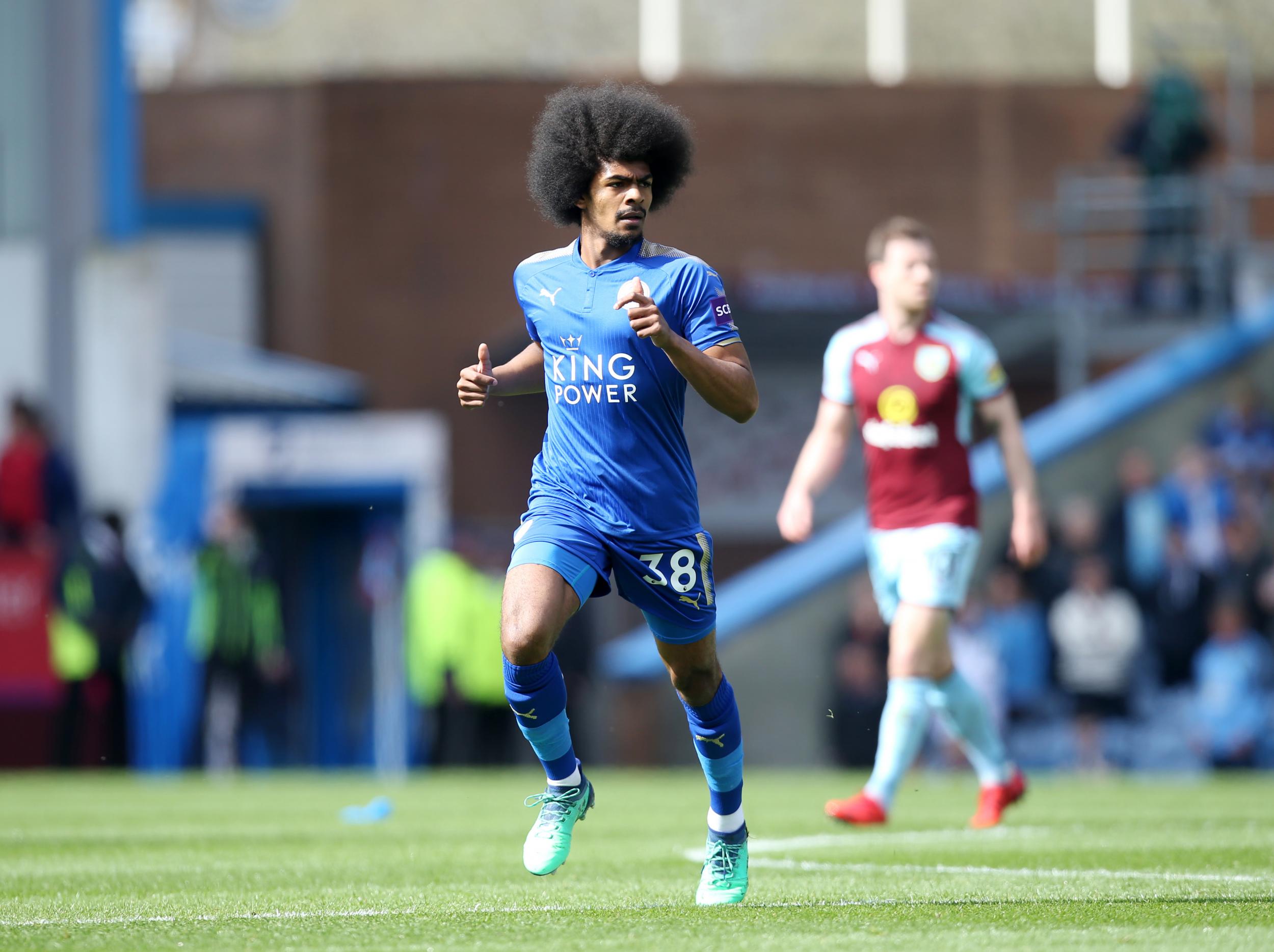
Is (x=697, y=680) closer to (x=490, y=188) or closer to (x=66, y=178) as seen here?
(x=66, y=178)

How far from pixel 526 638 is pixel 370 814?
5624 mm

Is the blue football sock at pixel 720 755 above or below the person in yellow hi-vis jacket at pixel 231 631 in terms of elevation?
above


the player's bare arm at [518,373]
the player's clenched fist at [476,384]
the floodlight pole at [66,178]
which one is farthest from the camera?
the floodlight pole at [66,178]

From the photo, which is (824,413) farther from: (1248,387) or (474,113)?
(474,113)

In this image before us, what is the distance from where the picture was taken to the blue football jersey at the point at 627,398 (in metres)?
5.99

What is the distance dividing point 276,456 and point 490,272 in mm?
8493

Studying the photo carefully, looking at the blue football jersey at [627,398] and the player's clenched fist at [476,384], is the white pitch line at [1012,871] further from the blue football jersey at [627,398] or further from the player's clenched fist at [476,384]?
→ the player's clenched fist at [476,384]

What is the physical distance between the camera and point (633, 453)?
601 cm

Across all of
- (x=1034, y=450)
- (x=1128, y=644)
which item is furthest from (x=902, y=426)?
(x=1034, y=450)

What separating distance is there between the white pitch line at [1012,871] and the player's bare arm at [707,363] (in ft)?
6.39

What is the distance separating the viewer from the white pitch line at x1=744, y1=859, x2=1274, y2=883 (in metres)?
6.79

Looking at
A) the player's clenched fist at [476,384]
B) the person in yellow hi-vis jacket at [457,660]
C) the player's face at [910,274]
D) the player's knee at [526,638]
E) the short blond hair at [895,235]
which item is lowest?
the person in yellow hi-vis jacket at [457,660]

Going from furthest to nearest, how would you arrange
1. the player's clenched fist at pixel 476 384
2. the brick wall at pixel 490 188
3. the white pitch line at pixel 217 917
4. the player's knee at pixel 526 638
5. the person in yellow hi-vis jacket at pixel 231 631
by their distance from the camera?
the brick wall at pixel 490 188 < the person in yellow hi-vis jacket at pixel 231 631 < the player's clenched fist at pixel 476 384 < the player's knee at pixel 526 638 < the white pitch line at pixel 217 917

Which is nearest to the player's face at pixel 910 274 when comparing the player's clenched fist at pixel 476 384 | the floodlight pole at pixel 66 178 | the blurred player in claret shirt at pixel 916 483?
the blurred player in claret shirt at pixel 916 483
